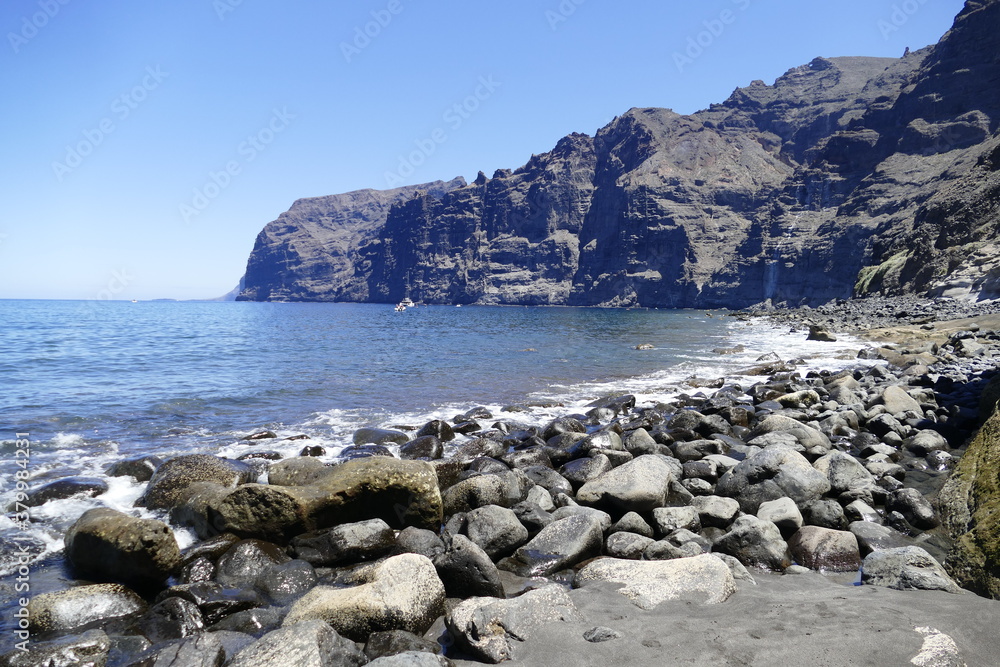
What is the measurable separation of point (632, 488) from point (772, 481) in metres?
1.98

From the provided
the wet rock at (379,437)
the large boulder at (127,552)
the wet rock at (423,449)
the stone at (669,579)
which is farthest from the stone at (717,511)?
the wet rock at (379,437)

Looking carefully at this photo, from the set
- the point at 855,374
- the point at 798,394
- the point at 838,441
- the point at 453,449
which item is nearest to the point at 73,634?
the point at 453,449

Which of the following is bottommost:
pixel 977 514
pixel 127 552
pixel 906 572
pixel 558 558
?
pixel 558 558

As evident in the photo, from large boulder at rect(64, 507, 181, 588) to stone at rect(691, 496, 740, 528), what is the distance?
623cm

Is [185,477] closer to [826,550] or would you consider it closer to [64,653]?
[64,653]

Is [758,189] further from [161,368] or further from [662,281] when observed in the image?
[161,368]

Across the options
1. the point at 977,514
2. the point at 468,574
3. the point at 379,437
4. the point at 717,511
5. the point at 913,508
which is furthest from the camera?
the point at 379,437

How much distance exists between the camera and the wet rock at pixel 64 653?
13.5 feet

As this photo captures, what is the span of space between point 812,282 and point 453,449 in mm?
124769

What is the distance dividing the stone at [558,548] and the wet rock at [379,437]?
604cm

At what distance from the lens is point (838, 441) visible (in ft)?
34.2

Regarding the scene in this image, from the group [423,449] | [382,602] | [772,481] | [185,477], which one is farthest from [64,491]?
[772,481]

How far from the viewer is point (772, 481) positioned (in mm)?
7352

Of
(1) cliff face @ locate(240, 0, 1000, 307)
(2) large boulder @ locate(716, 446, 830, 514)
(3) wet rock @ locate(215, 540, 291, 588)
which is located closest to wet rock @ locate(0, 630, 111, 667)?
(3) wet rock @ locate(215, 540, 291, 588)
